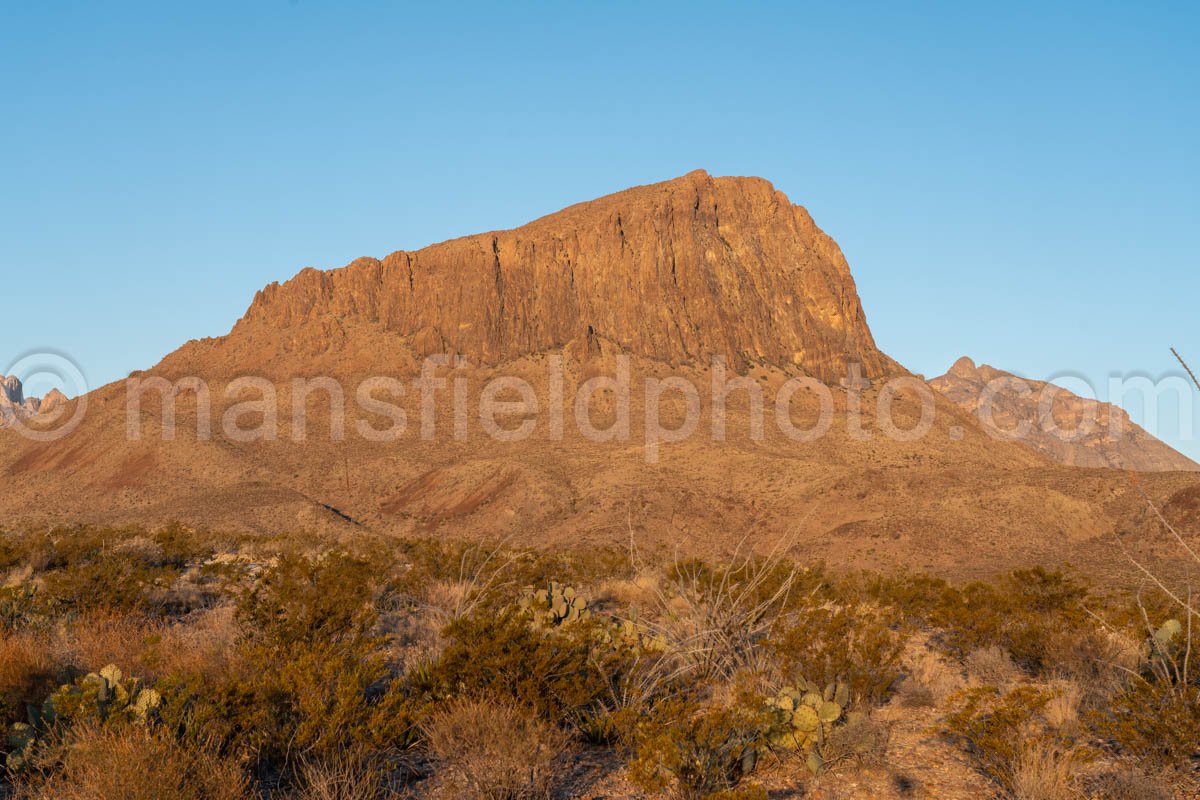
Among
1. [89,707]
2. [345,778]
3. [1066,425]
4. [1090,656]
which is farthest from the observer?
[1066,425]

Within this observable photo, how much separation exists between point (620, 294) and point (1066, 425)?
103 meters

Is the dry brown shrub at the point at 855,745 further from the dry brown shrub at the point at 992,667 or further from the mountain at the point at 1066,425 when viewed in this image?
the mountain at the point at 1066,425

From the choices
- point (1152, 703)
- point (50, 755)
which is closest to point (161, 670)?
point (50, 755)

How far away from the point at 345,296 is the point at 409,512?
5757cm

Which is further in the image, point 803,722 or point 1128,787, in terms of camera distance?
point 803,722

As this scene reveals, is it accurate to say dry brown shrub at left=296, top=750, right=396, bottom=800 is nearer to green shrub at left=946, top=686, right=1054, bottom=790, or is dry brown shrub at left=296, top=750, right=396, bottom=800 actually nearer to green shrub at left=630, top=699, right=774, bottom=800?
green shrub at left=630, top=699, right=774, bottom=800

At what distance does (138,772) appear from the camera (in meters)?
5.21

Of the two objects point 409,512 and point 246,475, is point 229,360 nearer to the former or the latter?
point 246,475

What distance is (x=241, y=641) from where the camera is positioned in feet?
29.8

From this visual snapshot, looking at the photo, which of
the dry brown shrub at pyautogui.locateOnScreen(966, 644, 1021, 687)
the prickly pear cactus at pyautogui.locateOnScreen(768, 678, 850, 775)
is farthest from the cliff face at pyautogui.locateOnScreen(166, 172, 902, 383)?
the prickly pear cactus at pyautogui.locateOnScreen(768, 678, 850, 775)

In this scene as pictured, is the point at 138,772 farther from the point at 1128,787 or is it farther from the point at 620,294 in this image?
the point at 620,294

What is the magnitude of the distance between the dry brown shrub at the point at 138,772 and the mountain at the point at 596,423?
24.3 metres

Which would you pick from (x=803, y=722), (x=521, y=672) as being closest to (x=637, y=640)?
(x=521, y=672)

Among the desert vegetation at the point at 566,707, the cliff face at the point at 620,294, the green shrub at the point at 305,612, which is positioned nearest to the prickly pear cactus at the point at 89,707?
the desert vegetation at the point at 566,707
